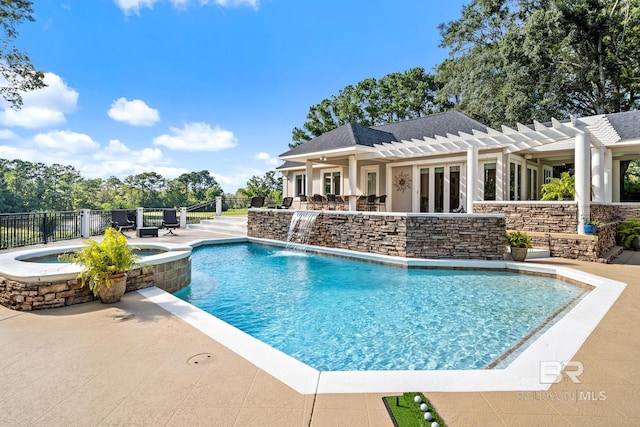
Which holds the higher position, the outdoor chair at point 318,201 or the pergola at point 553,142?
the pergola at point 553,142

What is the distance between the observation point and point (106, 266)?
4938 millimetres

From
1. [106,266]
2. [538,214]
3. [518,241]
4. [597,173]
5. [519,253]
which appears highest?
[597,173]

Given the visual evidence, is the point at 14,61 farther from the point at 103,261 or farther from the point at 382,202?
the point at 382,202

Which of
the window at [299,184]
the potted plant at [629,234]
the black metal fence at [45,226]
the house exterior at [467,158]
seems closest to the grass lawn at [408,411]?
the house exterior at [467,158]

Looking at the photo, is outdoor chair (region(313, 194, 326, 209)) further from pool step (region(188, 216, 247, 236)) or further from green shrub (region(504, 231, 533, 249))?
green shrub (region(504, 231, 533, 249))

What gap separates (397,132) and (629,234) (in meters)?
→ 10.4

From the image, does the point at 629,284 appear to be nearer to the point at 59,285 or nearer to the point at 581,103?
the point at 59,285

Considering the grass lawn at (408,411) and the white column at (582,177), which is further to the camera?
the white column at (582,177)

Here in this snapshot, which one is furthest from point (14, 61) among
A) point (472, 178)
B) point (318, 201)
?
point (472, 178)

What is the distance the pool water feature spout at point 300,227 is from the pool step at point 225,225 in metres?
3.51

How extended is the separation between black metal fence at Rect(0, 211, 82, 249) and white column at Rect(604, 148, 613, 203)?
20914 millimetres

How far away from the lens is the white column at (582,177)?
384 inches

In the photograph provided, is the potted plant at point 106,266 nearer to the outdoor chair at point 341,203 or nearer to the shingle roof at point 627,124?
the outdoor chair at point 341,203

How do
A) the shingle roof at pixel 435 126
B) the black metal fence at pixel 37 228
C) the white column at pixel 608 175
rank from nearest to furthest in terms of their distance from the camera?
the black metal fence at pixel 37 228 < the white column at pixel 608 175 < the shingle roof at pixel 435 126
